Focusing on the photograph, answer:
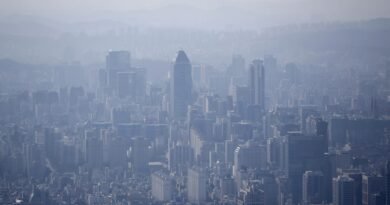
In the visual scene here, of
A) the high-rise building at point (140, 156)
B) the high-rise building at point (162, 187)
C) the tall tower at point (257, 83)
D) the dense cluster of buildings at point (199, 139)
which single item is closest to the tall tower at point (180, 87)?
the dense cluster of buildings at point (199, 139)

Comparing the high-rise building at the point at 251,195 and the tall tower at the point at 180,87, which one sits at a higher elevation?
the tall tower at the point at 180,87

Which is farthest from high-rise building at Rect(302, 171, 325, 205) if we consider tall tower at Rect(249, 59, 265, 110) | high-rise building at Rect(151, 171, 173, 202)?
tall tower at Rect(249, 59, 265, 110)

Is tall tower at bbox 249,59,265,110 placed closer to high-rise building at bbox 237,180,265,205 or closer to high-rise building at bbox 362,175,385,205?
high-rise building at bbox 237,180,265,205

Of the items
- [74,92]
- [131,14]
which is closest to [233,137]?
[131,14]

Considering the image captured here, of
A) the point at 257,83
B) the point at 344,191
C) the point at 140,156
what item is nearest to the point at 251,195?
the point at 344,191

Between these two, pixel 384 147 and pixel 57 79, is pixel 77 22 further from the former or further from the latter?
pixel 384 147

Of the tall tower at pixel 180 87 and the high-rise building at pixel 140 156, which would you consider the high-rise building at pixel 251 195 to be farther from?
the tall tower at pixel 180 87

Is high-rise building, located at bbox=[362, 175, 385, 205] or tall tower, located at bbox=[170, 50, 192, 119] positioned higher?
tall tower, located at bbox=[170, 50, 192, 119]
